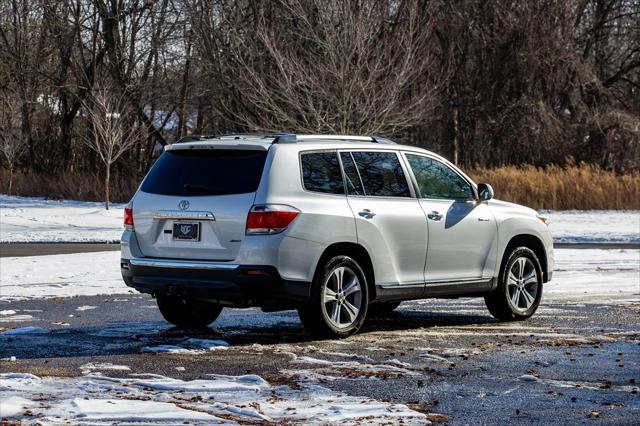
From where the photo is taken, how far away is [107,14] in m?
49.9

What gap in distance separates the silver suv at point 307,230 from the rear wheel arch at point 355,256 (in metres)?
0.01

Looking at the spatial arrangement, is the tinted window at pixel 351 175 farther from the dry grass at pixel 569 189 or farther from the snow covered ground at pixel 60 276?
the dry grass at pixel 569 189

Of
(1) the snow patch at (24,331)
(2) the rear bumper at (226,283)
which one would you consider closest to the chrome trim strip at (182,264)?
(2) the rear bumper at (226,283)

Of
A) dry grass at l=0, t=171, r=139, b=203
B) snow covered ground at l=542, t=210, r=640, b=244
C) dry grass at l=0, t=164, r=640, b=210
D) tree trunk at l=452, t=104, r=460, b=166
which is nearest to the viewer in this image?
snow covered ground at l=542, t=210, r=640, b=244

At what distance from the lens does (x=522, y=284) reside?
1234cm

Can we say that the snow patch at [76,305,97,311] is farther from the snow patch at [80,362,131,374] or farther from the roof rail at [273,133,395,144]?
the snow patch at [80,362,131,374]

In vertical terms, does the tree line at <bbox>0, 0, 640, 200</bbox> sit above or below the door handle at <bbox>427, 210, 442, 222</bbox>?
above

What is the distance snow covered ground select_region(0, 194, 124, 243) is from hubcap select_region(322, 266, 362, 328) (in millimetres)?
17405

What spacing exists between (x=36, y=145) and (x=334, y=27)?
81.9ft

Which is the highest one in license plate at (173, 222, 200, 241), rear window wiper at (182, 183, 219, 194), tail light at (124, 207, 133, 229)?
rear window wiper at (182, 183, 219, 194)

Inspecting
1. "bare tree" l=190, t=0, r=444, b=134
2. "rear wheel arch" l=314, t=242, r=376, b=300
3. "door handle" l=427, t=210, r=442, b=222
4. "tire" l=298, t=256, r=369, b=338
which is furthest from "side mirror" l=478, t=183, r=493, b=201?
"bare tree" l=190, t=0, r=444, b=134

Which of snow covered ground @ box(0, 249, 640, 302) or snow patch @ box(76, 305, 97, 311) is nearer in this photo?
snow patch @ box(76, 305, 97, 311)

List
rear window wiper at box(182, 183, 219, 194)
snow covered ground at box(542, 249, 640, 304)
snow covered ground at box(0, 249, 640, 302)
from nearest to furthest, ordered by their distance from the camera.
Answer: rear window wiper at box(182, 183, 219, 194) < snow covered ground at box(542, 249, 640, 304) < snow covered ground at box(0, 249, 640, 302)

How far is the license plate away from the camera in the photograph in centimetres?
1024
